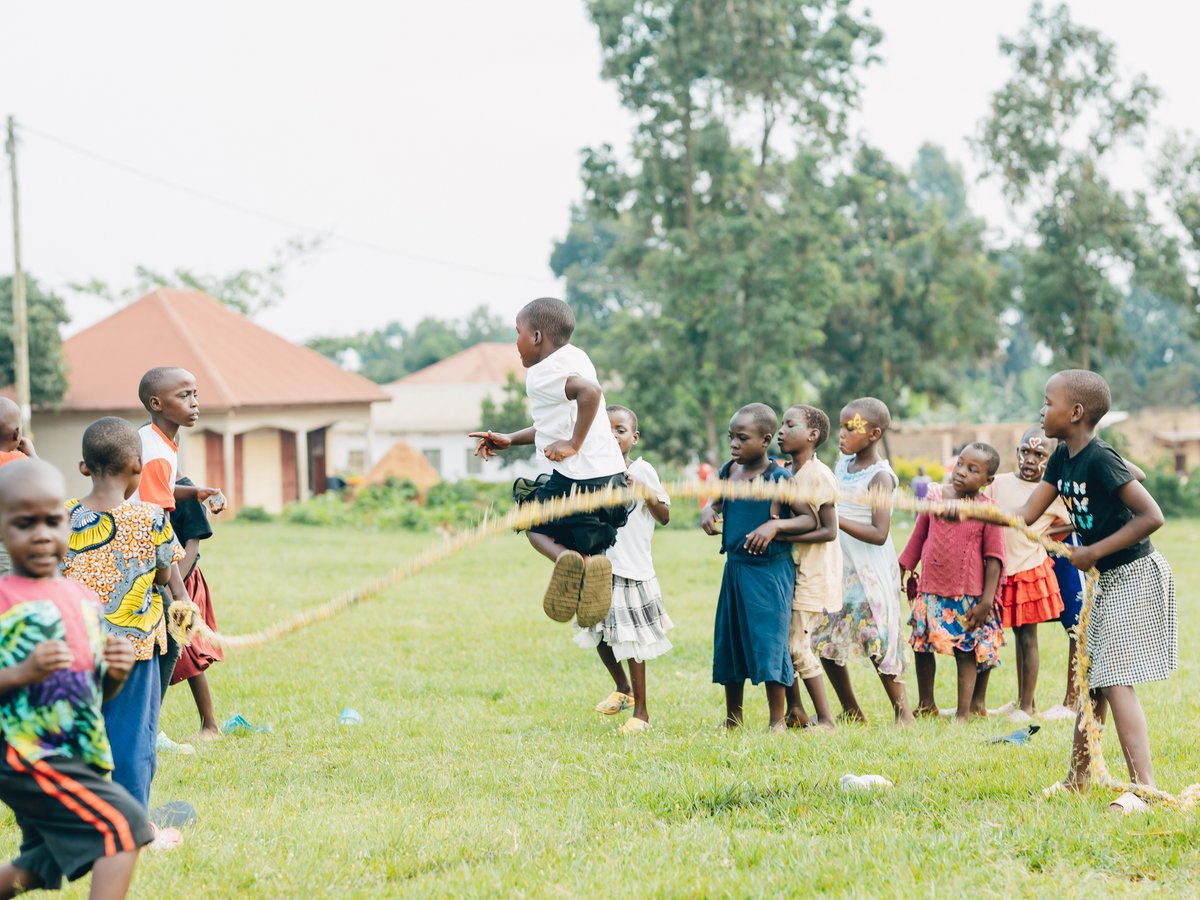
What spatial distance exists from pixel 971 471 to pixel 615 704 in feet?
8.08

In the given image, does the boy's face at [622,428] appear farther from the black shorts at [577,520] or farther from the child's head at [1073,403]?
the child's head at [1073,403]

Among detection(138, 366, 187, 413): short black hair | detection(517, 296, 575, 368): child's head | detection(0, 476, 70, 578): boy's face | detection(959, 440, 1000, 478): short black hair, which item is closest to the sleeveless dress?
detection(959, 440, 1000, 478): short black hair

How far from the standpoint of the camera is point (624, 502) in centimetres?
572

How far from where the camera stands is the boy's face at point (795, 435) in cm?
695

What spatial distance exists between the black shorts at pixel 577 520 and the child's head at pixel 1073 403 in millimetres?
1830

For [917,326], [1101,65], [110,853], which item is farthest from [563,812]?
[917,326]

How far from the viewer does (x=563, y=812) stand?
529 cm

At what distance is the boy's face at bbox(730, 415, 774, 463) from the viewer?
677cm

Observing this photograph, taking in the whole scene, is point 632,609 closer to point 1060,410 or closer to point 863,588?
point 863,588

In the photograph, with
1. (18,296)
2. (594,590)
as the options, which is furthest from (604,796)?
(18,296)

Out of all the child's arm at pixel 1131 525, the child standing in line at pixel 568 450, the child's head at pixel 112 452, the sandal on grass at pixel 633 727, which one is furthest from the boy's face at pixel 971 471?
the child's head at pixel 112 452

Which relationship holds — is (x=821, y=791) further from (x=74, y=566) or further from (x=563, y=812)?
(x=74, y=566)

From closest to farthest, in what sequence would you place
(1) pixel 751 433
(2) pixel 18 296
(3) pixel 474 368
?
(1) pixel 751 433, (2) pixel 18 296, (3) pixel 474 368

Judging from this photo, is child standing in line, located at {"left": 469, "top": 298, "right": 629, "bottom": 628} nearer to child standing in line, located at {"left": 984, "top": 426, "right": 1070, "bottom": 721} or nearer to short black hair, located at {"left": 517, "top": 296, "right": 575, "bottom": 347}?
short black hair, located at {"left": 517, "top": 296, "right": 575, "bottom": 347}
